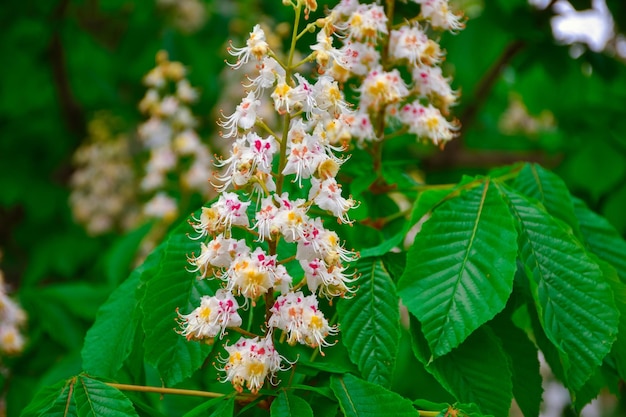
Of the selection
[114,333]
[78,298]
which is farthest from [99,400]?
[78,298]

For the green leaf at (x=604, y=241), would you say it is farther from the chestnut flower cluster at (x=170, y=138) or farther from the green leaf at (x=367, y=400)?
the chestnut flower cluster at (x=170, y=138)

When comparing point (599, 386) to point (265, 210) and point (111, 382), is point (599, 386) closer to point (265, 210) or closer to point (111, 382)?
point (265, 210)

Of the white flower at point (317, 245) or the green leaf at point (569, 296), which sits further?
the green leaf at point (569, 296)

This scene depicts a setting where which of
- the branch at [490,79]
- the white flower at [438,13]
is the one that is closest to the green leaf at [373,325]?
the white flower at [438,13]

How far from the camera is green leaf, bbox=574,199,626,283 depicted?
5.71 ft

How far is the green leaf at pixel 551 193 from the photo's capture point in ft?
5.50

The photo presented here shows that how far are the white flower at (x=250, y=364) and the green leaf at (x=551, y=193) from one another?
0.76 meters

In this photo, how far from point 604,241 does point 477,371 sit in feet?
1.85

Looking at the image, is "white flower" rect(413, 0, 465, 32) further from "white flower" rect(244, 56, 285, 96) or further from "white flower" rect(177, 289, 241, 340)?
"white flower" rect(177, 289, 241, 340)

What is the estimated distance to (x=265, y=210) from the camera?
4.13 feet

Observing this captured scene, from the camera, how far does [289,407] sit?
1.26 metres

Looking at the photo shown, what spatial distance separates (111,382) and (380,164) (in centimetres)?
85

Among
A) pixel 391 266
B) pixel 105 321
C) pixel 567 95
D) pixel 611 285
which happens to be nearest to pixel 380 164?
pixel 391 266

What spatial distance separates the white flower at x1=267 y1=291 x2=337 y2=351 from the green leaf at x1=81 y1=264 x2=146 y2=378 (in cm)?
41
